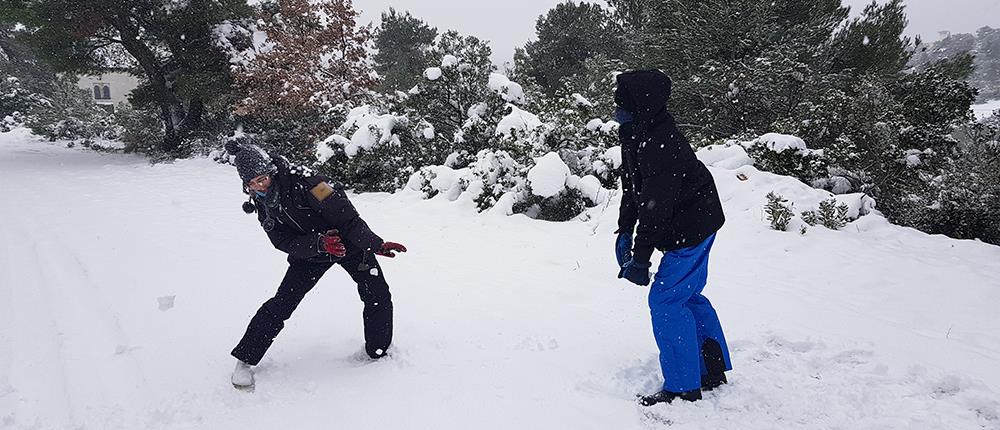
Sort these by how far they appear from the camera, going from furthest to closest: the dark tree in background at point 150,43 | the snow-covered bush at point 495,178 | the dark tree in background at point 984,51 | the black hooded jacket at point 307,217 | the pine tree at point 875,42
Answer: the dark tree in background at point 984,51 → the dark tree in background at point 150,43 → the pine tree at point 875,42 → the snow-covered bush at point 495,178 → the black hooded jacket at point 307,217

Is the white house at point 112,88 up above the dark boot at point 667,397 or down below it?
above

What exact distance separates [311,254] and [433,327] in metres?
1.18

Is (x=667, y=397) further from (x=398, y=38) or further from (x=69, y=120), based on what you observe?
(x=398, y=38)

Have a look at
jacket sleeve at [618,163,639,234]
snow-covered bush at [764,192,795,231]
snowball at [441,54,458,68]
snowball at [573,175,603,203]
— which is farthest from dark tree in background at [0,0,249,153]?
jacket sleeve at [618,163,639,234]

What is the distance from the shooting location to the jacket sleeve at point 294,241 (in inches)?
103

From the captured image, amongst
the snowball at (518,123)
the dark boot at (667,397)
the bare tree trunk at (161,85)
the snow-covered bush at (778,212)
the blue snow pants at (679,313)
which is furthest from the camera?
the bare tree trunk at (161,85)

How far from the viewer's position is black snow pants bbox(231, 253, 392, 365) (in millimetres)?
2760

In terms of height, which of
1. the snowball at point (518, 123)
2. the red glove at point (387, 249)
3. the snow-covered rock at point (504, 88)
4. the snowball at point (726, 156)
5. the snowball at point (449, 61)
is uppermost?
the snowball at point (449, 61)

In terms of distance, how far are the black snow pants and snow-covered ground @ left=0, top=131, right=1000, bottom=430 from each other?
197 mm

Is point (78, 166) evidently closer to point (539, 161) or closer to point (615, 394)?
point (539, 161)

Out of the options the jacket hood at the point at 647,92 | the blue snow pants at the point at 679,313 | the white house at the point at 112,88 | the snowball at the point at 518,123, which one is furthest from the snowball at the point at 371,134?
the white house at the point at 112,88

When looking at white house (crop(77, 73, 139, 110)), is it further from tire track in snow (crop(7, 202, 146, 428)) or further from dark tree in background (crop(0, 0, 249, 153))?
tire track in snow (crop(7, 202, 146, 428))

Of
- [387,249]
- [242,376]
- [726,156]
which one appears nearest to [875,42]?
[726,156]

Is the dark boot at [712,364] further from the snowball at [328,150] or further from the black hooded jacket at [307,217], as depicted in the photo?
the snowball at [328,150]
